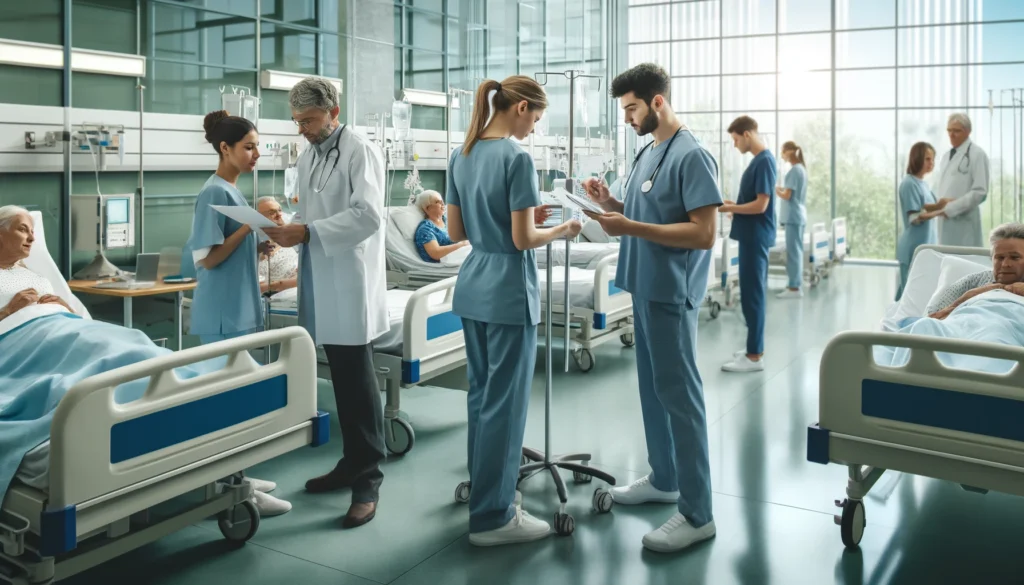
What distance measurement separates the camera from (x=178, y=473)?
2.28 metres

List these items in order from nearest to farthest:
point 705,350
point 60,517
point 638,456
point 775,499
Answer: point 60,517, point 775,499, point 638,456, point 705,350

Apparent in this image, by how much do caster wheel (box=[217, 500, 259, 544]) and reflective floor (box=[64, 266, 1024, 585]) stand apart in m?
0.04

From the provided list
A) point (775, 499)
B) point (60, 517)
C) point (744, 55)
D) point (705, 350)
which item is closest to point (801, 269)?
point (705, 350)

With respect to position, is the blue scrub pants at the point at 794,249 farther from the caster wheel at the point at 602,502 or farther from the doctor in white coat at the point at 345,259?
the doctor in white coat at the point at 345,259

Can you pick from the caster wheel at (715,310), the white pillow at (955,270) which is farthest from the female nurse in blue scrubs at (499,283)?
the caster wheel at (715,310)

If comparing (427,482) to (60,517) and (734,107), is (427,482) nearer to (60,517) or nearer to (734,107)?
(60,517)

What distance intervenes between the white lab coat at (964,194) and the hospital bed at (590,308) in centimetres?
211

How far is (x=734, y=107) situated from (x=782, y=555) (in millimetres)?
10828

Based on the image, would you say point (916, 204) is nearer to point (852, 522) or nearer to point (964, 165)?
point (964, 165)

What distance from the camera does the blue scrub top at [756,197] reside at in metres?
5.02

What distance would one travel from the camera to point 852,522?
271cm

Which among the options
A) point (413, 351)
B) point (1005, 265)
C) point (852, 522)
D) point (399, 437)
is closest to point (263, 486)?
point (399, 437)

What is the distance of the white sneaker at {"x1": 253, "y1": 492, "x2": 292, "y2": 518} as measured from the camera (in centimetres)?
305

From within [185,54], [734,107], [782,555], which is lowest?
[782,555]
